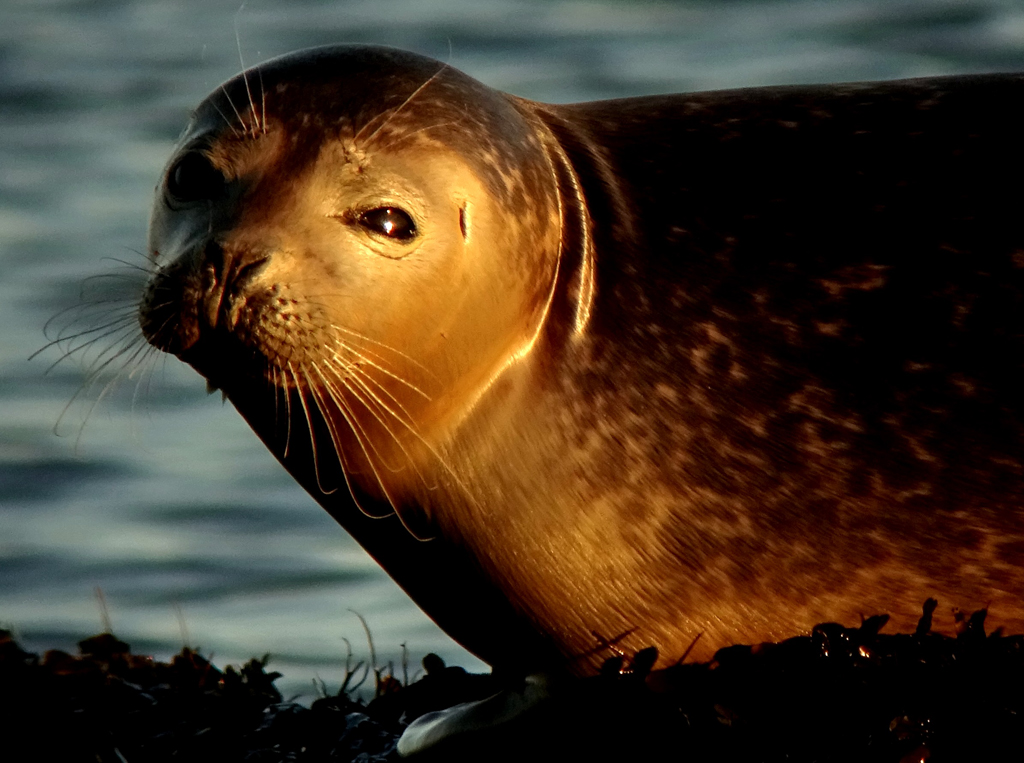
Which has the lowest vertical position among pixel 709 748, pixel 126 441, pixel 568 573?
pixel 709 748

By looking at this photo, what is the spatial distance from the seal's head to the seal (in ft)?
0.03

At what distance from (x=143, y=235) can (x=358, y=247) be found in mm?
7531

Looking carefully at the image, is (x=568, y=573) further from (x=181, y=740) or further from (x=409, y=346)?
(x=181, y=740)

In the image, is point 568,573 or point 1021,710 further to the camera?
point 568,573

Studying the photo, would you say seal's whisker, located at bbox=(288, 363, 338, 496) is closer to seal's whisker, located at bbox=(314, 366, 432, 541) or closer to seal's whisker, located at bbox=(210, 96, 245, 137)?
seal's whisker, located at bbox=(314, 366, 432, 541)

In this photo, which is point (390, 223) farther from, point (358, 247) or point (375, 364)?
point (375, 364)

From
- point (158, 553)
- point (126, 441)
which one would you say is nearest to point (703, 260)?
point (158, 553)

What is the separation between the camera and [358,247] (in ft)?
16.4

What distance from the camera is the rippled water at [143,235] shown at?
9227 millimetres

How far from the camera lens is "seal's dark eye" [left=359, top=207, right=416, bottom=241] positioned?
5.02m

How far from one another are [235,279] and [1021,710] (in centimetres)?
220

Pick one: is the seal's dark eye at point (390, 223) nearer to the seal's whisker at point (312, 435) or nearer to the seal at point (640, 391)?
the seal at point (640, 391)

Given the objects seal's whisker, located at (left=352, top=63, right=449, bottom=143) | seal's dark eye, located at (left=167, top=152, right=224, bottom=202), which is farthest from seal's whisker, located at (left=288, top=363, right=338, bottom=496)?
seal's whisker, located at (left=352, top=63, right=449, bottom=143)

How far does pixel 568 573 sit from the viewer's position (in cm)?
538
